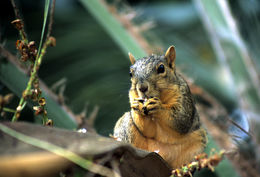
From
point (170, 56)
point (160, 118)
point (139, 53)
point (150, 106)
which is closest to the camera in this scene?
point (150, 106)

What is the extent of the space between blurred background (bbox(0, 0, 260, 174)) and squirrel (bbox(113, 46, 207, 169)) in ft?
0.79

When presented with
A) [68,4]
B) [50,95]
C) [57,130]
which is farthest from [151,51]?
[68,4]

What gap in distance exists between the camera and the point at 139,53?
7.16ft

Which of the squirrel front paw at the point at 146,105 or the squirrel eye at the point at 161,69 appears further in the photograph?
the squirrel eye at the point at 161,69

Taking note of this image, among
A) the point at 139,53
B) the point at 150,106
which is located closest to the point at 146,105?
the point at 150,106

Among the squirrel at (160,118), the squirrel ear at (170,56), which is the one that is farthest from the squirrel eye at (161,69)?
the squirrel ear at (170,56)

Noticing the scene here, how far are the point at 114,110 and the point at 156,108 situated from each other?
1015 millimetres

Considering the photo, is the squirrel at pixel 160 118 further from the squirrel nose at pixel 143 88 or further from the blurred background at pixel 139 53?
the blurred background at pixel 139 53

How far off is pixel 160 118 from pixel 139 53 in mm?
508

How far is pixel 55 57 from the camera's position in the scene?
3566 mm

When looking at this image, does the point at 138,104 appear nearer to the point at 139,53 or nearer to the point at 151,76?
the point at 151,76

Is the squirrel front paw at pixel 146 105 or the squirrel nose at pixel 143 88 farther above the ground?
the squirrel nose at pixel 143 88

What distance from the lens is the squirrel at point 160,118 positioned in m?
1.73

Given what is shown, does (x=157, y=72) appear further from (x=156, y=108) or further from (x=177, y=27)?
(x=177, y=27)
